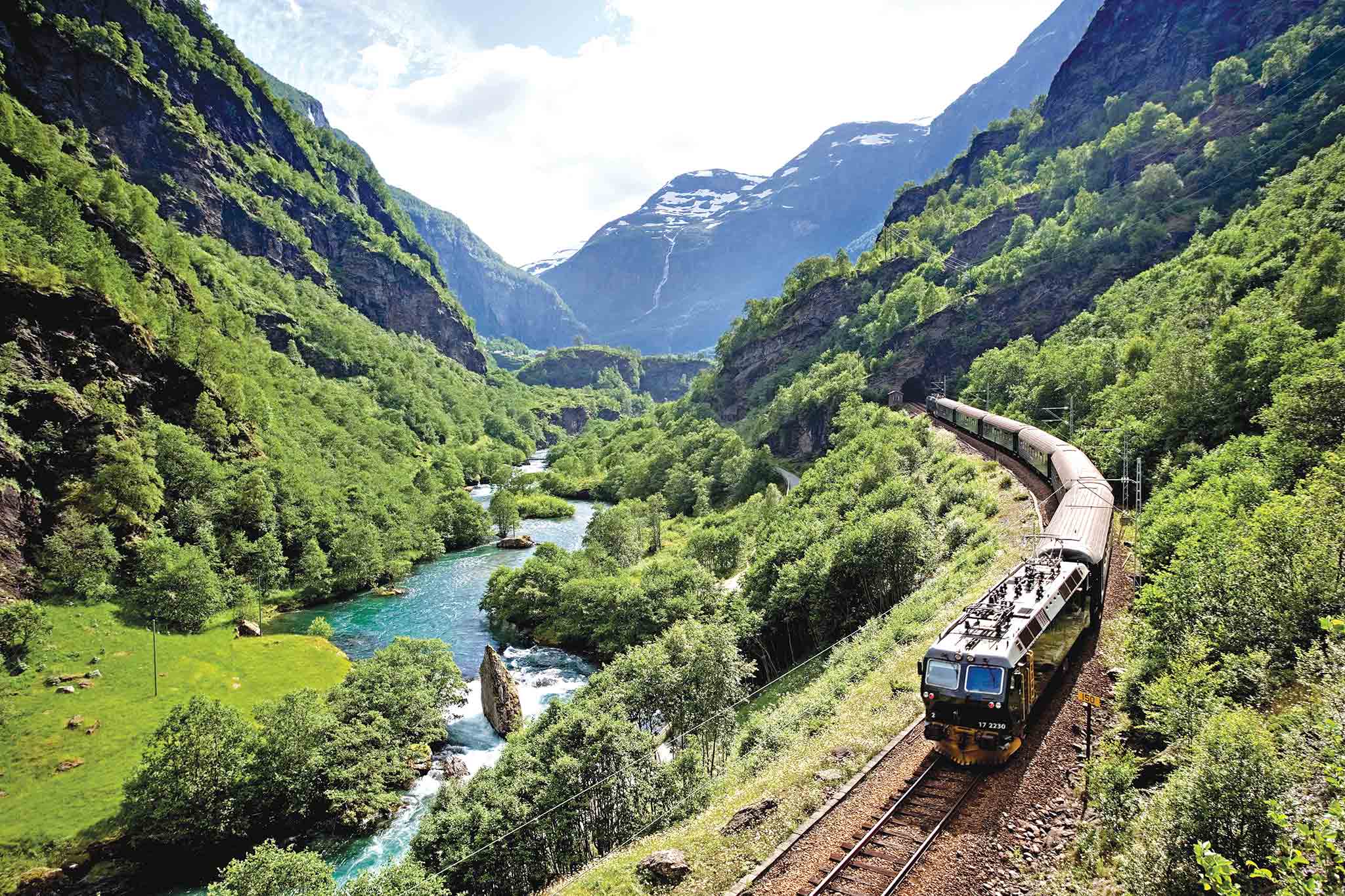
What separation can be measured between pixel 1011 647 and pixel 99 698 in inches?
2510

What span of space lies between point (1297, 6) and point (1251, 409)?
153666 millimetres

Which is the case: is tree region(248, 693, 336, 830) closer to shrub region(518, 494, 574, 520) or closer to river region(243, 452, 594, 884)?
river region(243, 452, 594, 884)

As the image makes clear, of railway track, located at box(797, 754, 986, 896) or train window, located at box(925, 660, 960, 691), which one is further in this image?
train window, located at box(925, 660, 960, 691)

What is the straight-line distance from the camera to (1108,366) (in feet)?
204

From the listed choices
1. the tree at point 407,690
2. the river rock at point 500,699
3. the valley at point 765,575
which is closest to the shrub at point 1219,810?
the valley at point 765,575

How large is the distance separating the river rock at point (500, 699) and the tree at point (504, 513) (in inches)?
2431

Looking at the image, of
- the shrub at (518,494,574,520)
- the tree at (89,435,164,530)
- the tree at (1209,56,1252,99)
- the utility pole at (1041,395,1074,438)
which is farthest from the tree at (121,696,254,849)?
the tree at (1209,56,1252,99)

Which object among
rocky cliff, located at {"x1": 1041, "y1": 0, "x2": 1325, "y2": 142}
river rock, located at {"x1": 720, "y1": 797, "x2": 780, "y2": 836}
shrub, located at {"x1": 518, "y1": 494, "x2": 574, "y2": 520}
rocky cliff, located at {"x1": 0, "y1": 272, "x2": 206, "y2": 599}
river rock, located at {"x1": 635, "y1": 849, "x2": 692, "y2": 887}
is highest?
rocky cliff, located at {"x1": 1041, "y1": 0, "x2": 1325, "y2": 142}

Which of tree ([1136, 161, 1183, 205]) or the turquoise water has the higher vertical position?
tree ([1136, 161, 1183, 205])

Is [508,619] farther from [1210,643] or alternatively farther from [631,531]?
[1210,643]

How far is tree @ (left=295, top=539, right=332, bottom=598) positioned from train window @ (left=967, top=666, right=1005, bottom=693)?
270ft

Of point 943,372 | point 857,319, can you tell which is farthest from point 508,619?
point 857,319

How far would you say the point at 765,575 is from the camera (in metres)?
49.4

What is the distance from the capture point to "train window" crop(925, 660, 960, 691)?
56.4 feet
